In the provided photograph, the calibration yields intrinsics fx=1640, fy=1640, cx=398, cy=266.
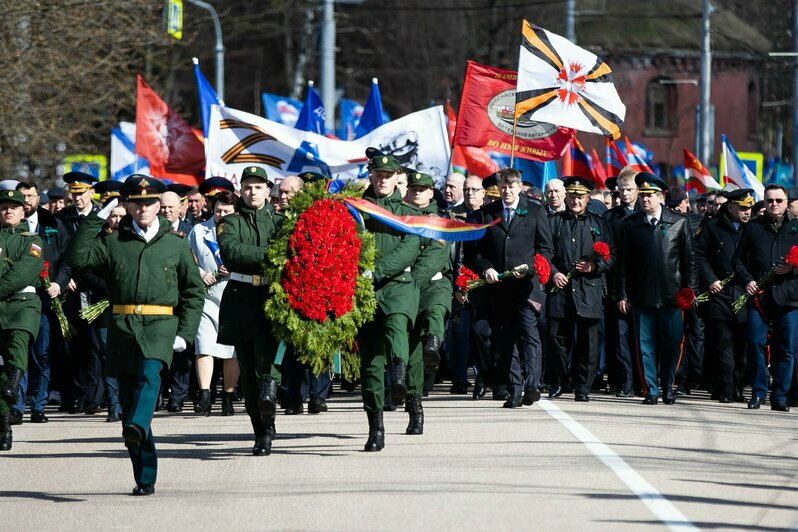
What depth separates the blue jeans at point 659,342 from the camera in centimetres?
1596

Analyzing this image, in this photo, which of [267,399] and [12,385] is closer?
[267,399]

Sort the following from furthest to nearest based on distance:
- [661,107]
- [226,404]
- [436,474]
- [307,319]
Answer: [661,107] → [226,404] → [307,319] → [436,474]

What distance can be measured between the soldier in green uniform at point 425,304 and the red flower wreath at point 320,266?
0.88 meters

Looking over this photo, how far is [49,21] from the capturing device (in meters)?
25.0

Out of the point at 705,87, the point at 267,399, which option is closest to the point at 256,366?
the point at 267,399

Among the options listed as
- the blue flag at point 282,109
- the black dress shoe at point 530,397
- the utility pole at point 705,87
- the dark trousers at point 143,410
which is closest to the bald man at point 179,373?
the black dress shoe at point 530,397

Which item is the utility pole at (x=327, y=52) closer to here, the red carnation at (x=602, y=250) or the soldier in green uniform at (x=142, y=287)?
the red carnation at (x=602, y=250)

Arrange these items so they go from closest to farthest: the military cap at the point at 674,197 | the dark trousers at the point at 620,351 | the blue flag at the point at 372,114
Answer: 1. the dark trousers at the point at 620,351
2. the military cap at the point at 674,197
3. the blue flag at the point at 372,114

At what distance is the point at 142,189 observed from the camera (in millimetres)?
10508

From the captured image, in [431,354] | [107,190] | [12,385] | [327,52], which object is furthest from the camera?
[327,52]

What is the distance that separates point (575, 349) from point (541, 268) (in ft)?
5.67

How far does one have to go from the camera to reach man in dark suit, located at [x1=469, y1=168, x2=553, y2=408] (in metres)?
15.0

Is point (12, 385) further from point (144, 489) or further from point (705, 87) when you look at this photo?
point (705, 87)

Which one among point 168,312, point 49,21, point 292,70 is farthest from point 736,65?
point 168,312
